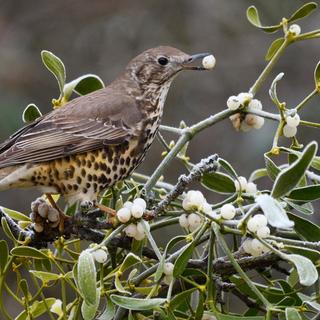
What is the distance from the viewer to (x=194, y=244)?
2057mm

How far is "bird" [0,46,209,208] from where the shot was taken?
2.87m

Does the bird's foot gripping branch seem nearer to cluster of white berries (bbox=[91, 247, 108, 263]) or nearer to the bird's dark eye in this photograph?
cluster of white berries (bbox=[91, 247, 108, 263])

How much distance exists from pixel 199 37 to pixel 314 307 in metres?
4.71

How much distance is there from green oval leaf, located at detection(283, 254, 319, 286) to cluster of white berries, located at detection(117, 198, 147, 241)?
39 cm

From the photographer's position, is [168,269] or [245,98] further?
[245,98]

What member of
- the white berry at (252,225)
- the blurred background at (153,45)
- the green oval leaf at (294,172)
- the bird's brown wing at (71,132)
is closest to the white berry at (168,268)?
the white berry at (252,225)

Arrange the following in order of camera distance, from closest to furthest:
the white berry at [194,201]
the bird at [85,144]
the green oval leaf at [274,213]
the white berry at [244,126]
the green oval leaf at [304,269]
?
the green oval leaf at [274,213], the green oval leaf at [304,269], the white berry at [194,201], the white berry at [244,126], the bird at [85,144]

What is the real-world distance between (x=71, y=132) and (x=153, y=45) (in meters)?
3.59

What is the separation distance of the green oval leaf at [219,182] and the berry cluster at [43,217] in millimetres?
Result: 410

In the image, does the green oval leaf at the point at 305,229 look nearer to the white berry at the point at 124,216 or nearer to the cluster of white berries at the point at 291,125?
the cluster of white berries at the point at 291,125

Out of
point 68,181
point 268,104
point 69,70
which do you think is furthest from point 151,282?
point 69,70

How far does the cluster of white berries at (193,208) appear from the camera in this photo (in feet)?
6.86

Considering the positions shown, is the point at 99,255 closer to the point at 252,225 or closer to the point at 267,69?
the point at 252,225

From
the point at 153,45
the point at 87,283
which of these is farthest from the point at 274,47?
the point at 153,45
